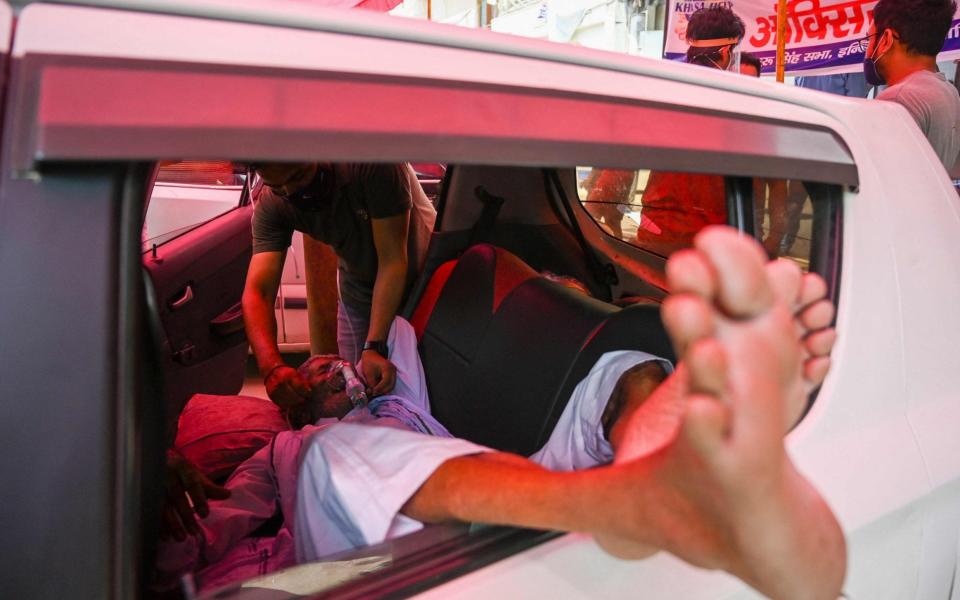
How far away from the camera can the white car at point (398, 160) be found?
61cm

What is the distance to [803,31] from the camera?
13.5 feet

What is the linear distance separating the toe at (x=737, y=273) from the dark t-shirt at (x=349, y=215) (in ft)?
5.10

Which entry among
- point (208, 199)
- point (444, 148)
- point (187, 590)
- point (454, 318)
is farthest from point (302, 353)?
point (444, 148)

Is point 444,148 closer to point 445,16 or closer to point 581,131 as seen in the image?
point 581,131

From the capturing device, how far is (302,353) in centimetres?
404

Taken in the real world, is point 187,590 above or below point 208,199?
below

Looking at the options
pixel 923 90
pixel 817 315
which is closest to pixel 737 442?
pixel 817 315

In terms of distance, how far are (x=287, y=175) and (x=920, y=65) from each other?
8.56 ft

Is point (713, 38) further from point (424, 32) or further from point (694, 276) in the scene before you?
point (694, 276)

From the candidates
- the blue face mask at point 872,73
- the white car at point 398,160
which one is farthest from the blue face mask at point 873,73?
the white car at point 398,160

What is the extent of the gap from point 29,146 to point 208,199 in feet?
10.2

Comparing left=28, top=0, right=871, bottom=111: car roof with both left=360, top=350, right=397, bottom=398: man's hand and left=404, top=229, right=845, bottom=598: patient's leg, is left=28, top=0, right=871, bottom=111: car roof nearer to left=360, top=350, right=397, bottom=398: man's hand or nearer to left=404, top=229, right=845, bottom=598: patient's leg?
left=404, top=229, right=845, bottom=598: patient's leg

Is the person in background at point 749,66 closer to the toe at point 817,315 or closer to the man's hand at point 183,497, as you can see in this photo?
the toe at point 817,315

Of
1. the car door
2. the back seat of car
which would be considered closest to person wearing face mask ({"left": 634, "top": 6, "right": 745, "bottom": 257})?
the back seat of car
